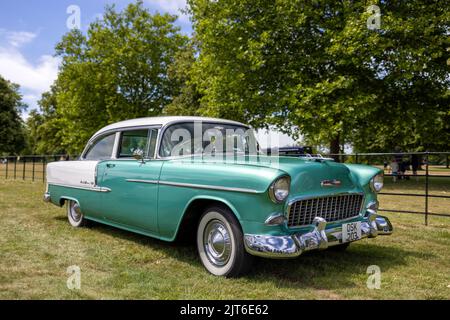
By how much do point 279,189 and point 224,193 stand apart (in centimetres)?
58

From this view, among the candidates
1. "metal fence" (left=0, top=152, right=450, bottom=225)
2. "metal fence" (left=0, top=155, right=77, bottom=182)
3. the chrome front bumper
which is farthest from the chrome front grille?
"metal fence" (left=0, top=155, right=77, bottom=182)

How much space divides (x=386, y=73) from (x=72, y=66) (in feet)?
68.2

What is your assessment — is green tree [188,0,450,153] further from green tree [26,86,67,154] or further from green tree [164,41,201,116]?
green tree [26,86,67,154]

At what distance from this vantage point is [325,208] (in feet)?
13.3

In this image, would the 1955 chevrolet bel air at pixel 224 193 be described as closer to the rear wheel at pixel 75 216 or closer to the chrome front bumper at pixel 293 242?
the chrome front bumper at pixel 293 242

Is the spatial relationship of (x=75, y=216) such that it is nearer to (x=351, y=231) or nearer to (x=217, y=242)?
(x=217, y=242)

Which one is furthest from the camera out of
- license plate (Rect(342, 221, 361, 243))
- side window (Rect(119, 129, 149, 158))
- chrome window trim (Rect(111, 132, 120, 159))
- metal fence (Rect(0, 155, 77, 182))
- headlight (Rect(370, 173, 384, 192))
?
metal fence (Rect(0, 155, 77, 182))

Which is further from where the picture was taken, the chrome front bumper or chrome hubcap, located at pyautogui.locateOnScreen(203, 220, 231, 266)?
chrome hubcap, located at pyautogui.locateOnScreen(203, 220, 231, 266)

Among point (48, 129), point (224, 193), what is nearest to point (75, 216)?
point (224, 193)

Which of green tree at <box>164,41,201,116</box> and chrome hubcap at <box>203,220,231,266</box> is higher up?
green tree at <box>164,41,201,116</box>

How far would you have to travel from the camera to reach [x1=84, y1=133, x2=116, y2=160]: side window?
229 inches

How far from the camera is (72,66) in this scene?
27.2m

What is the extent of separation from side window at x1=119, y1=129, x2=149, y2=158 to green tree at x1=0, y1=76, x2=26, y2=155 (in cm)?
4577

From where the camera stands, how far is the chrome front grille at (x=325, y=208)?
3.81 metres
